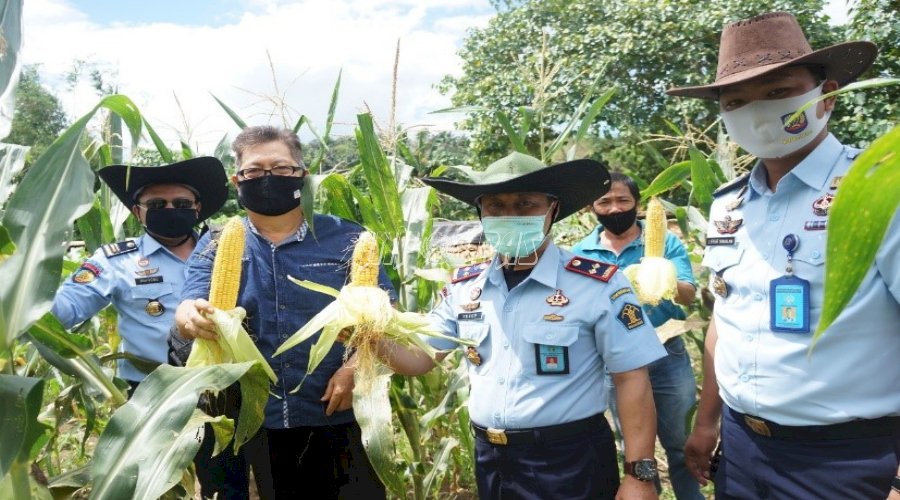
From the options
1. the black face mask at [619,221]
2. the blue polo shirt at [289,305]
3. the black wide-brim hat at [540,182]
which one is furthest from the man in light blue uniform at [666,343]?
the blue polo shirt at [289,305]

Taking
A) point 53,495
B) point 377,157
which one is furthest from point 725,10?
point 53,495

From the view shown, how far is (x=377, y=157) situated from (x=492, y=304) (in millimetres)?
796

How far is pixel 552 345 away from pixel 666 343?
135cm

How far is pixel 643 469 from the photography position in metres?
1.91

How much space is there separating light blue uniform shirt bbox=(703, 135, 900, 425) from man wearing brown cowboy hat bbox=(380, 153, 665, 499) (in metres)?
0.27

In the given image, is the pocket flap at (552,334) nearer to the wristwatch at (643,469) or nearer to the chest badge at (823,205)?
the wristwatch at (643,469)

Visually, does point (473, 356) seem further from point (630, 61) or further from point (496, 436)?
point (630, 61)

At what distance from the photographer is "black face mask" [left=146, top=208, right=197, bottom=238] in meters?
2.85

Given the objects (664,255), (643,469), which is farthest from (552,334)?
(664,255)

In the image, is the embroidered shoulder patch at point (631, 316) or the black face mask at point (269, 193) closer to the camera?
the embroidered shoulder patch at point (631, 316)

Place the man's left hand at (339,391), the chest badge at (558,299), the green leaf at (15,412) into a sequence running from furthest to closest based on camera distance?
1. the man's left hand at (339,391)
2. the chest badge at (558,299)
3. the green leaf at (15,412)

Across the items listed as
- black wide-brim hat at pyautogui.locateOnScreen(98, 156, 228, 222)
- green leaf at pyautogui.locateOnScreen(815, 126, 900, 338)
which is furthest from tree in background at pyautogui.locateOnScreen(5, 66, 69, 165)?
green leaf at pyautogui.locateOnScreen(815, 126, 900, 338)

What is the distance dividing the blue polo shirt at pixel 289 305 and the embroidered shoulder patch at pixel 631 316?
860mm

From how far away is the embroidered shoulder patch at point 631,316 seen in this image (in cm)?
199
